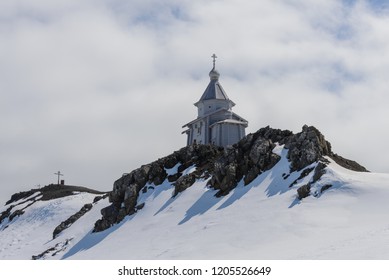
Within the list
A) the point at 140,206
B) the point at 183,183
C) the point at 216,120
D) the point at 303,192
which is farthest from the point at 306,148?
the point at 216,120

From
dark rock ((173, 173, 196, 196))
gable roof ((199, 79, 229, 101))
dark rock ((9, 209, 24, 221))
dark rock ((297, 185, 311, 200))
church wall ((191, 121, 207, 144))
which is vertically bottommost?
dark rock ((297, 185, 311, 200))

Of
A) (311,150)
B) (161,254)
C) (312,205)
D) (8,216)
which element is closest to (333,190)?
(312,205)

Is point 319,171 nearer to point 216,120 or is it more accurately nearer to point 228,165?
point 228,165

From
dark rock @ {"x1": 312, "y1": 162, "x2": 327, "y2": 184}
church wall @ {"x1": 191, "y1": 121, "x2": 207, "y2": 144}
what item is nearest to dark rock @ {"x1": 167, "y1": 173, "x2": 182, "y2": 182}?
church wall @ {"x1": 191, "y1": 121, "x2": 207, "y2": 144}

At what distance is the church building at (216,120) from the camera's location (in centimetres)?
6228

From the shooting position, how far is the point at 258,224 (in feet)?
105

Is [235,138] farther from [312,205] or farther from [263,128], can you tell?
[312,205]

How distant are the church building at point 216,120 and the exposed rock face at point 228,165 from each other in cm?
733

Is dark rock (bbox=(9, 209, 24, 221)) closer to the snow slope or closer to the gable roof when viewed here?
the snow slope

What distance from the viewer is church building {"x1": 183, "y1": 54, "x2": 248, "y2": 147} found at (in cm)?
6228

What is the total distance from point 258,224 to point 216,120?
32.7 meters

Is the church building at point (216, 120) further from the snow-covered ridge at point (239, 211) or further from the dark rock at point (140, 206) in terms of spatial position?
the dark rock at point (140, 206)

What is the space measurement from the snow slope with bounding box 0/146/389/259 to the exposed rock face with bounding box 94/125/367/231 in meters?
0.78

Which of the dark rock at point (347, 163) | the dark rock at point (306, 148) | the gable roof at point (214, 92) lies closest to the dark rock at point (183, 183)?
the dark rock at point (306, 148)
